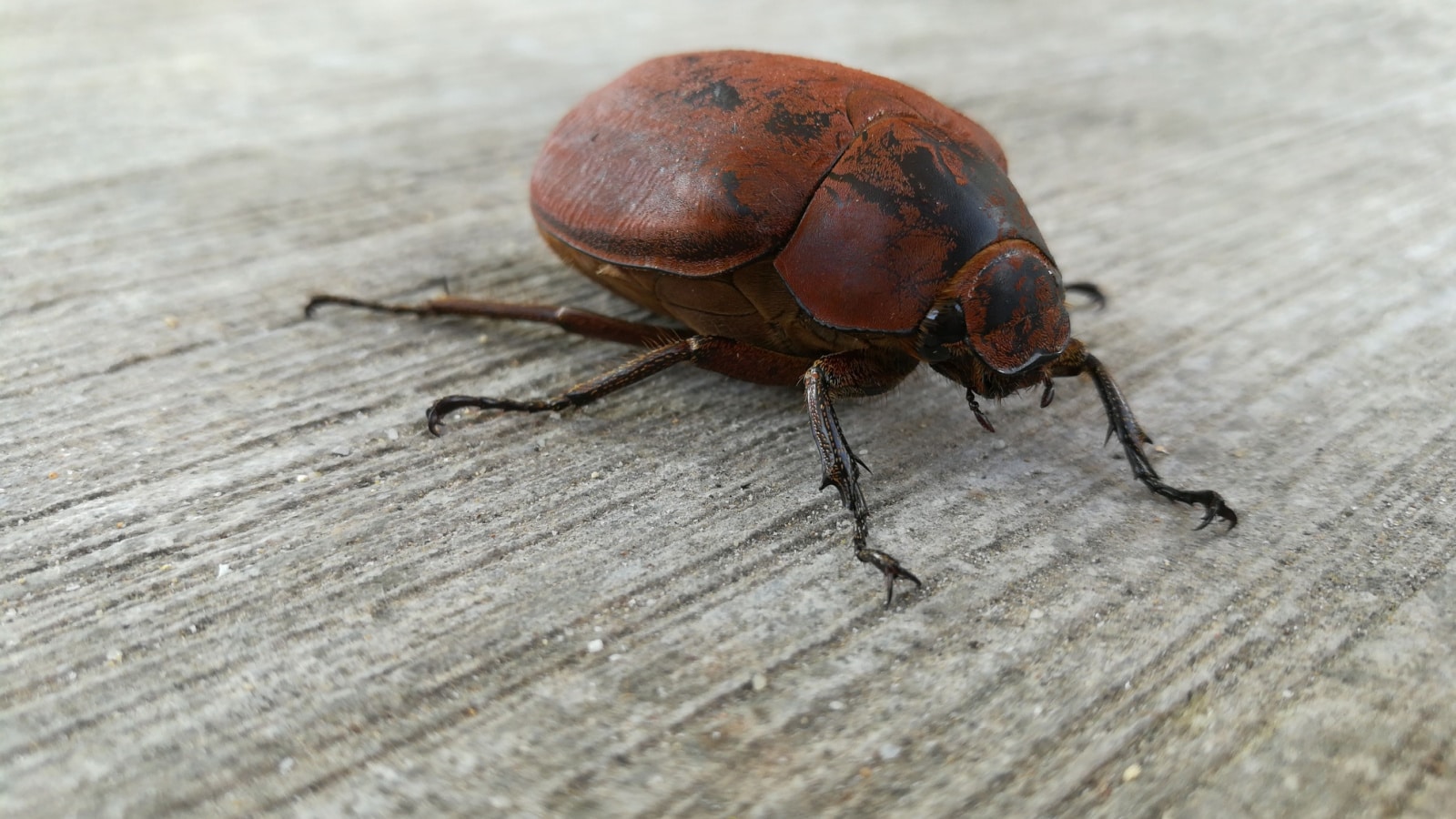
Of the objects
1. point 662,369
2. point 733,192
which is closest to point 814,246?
point 733,192

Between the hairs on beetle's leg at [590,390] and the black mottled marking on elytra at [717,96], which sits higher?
the black mottled marking on elytra at [717,96]

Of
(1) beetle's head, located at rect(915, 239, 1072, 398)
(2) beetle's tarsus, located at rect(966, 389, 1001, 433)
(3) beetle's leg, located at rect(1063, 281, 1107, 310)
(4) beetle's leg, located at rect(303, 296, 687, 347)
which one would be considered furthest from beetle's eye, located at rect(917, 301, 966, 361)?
(3) beetle's leg, located at rect(1063, 281, 1107, 310)

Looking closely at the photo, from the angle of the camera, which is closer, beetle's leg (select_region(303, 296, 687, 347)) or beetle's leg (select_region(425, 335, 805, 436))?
beetle's leg (select_region(425, 335, 805, 436))

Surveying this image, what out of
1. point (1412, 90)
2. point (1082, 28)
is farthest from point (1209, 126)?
point (1082, 28)

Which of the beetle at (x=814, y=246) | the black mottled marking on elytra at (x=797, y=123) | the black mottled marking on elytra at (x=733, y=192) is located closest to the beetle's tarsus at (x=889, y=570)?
the beetle at (x=814, y=246)

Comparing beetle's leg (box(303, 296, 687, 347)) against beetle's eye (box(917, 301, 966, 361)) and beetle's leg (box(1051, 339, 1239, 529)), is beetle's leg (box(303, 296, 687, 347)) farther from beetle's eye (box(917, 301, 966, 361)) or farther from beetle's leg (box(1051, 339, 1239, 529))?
beetle's leg (box(1051, 339, 1239, 529))

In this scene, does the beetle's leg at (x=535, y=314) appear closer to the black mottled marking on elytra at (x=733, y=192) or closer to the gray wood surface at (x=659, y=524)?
the gray wood surface at (x=659, y=524)
